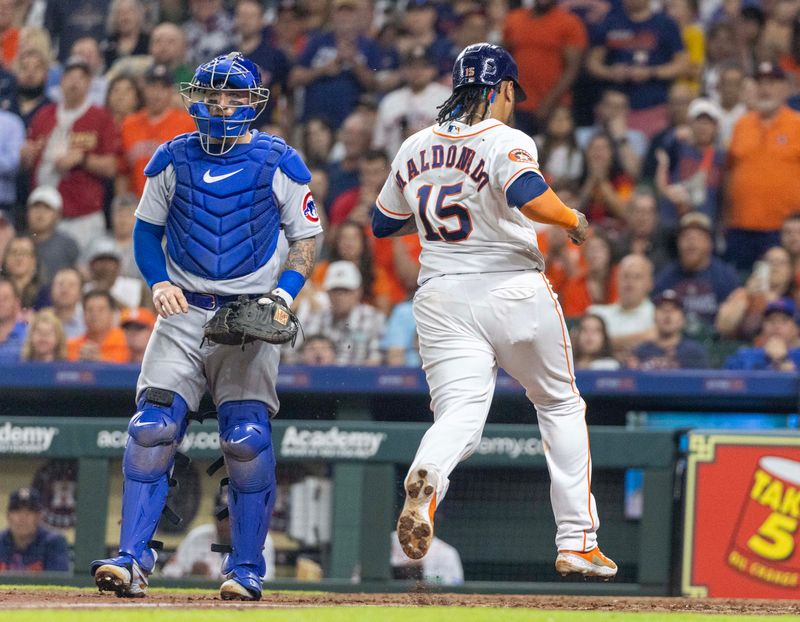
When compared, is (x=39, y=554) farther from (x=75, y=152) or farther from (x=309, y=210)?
(x=75, y=152)

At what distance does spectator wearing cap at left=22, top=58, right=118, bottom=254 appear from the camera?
10.4 meters

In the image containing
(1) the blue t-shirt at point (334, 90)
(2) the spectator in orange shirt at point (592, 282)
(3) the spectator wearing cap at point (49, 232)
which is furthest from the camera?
(1) the blue t-shirt at point (334, 90)

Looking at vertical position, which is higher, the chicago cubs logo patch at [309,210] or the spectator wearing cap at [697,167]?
the spectator wearing cap at [697,167]

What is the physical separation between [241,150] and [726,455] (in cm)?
309

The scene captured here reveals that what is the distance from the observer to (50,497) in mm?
7344

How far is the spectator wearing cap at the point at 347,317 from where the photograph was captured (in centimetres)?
805

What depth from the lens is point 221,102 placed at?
17.0ft

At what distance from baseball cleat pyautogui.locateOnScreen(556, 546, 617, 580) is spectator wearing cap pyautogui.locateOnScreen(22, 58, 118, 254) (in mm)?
5906

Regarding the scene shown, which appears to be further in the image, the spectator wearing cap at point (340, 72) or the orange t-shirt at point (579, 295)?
the spectator wearing cap at point (340, 72)

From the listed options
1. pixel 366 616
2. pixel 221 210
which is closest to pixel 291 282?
pixel 221 210

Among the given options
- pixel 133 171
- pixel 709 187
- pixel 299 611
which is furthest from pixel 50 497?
pixel 709 187

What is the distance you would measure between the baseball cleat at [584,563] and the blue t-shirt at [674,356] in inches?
104

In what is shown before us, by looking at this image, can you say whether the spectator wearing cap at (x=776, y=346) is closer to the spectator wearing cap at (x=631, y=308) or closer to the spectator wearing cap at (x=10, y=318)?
the spectator wearing cap at (x=631, y=308)

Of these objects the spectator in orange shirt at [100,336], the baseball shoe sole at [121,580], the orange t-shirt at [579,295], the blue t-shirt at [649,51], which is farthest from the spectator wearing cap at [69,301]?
the blue t-shirt at [649,51]
